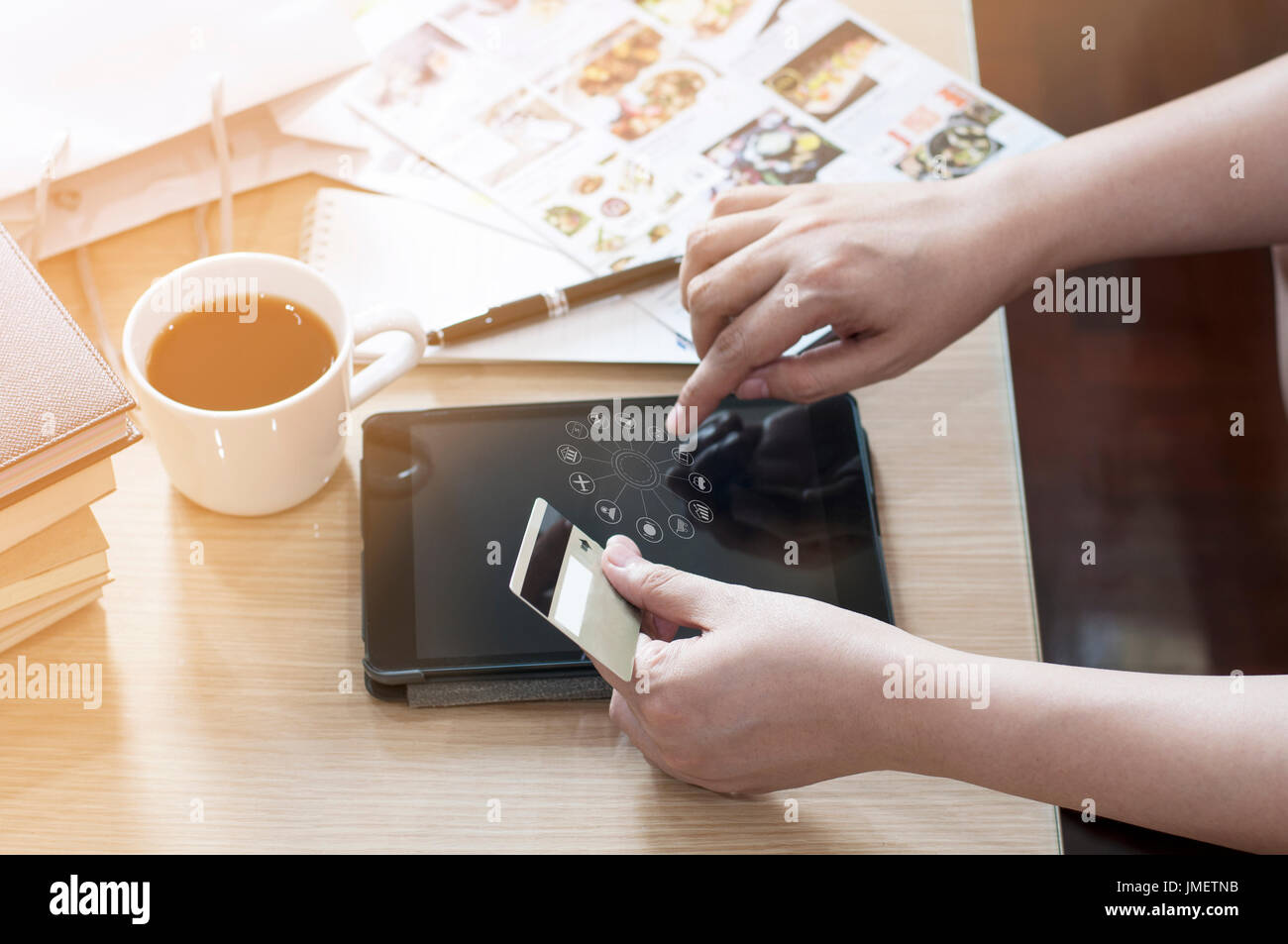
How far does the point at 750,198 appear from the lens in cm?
74

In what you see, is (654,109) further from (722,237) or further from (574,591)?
(574,591)

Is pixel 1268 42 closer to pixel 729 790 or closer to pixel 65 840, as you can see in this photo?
pixel 729 790

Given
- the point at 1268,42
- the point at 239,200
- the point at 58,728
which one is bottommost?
the point at 58,728

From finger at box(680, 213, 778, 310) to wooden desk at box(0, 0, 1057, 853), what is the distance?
0.19 metres

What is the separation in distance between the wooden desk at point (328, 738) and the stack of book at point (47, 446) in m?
0.06

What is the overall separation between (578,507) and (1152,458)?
1.13 m

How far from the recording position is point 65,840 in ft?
1.86

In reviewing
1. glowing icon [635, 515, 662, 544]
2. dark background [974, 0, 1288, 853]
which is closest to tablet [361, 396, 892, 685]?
glowing icon [635, 515, 662, 544]

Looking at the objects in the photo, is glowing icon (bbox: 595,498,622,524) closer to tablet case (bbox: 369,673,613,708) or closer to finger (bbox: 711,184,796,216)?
tablet case (bbox: 369,673,613,708)

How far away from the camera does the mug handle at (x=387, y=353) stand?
63 centimetres

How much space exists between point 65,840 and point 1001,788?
51cm

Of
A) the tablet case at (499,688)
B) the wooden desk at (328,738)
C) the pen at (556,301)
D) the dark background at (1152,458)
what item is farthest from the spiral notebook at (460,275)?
the dark background at (1152,458)

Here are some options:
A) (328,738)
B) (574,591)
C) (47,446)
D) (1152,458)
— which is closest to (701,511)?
(574,591)
